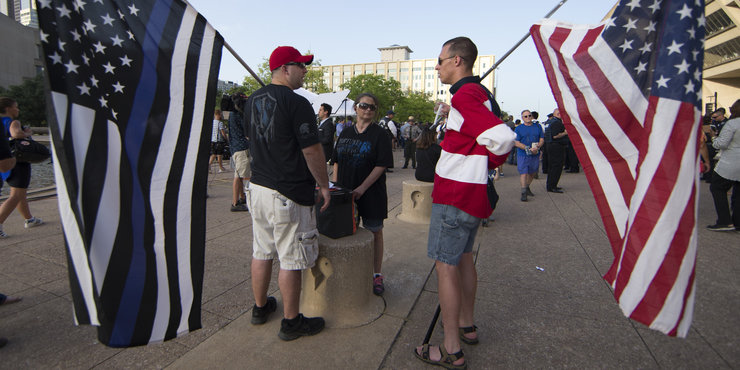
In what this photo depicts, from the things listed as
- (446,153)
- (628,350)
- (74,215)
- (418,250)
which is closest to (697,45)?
(446,153)

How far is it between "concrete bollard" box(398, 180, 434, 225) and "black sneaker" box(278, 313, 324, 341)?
3525 millimetres

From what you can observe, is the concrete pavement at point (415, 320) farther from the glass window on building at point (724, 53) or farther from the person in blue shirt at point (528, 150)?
the glass window on building at point (724, 53)

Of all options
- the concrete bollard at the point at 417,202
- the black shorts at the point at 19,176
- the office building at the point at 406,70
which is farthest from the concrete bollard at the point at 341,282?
the office building at the point at 406,70

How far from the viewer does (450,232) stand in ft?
7.59

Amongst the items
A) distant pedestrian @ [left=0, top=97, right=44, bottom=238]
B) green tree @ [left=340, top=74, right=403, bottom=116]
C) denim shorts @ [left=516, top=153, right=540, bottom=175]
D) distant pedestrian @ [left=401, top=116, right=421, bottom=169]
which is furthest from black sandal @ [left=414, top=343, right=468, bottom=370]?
green tree @ [left=340, top=74, right=403, bottom=116]

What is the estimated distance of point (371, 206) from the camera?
331 centimetres

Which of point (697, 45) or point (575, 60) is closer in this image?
point (697, 45)

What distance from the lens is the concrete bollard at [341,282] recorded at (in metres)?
2.87

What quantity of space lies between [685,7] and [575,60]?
494 millimetres

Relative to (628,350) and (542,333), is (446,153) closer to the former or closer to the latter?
(542,333)

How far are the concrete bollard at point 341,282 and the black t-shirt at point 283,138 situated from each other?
55 centimetres

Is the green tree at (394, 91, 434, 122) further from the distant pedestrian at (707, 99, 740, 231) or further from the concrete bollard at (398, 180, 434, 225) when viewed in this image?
the distant pedestrian at (707, 99, 740, 231)

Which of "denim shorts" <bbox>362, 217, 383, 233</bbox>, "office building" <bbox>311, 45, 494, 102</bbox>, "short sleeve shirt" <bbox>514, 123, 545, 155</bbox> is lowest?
"denim shorts" <bbox>362, 217, 383, 233</bbox>

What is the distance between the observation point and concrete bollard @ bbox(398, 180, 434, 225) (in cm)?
599
